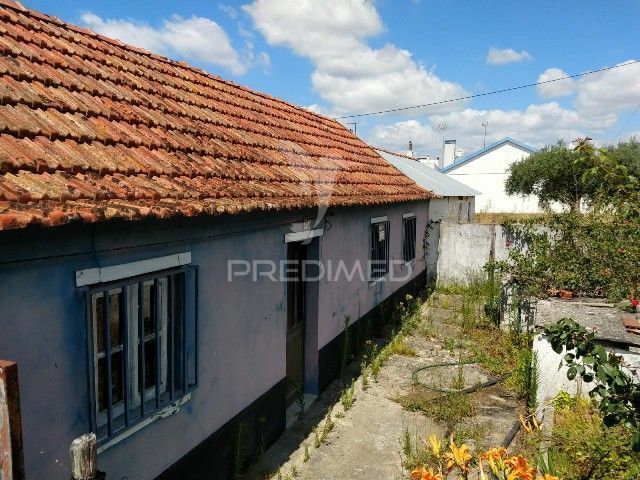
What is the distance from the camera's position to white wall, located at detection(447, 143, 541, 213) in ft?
135

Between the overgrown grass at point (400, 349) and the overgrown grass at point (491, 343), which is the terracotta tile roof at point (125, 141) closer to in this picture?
the overgrown grass at point (400, 349)

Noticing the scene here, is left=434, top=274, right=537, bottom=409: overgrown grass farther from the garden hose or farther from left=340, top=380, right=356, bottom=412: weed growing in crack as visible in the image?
left=340, top=380, right=356, bottom=412: weed growing in crack

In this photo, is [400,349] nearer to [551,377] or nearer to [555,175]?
[551,377]

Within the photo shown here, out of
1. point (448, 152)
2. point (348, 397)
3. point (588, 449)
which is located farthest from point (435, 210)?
point (448, 152)

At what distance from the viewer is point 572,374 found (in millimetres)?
2807

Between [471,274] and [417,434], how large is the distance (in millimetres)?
8639

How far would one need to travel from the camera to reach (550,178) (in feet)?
105

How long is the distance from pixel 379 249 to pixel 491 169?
36.0 meters

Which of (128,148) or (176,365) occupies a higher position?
(128,148)

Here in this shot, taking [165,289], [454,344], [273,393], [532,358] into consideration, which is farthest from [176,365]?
[454,344]

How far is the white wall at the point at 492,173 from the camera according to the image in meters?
41.1

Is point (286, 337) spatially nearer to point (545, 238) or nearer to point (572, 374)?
point (572, 374)

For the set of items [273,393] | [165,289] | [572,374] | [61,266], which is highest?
[61,266]

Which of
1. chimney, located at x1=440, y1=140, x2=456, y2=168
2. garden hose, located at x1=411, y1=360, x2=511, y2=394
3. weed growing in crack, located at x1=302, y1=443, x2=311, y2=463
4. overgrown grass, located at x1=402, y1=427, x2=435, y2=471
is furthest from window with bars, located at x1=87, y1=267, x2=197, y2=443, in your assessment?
chimney, located at x1=440, y1=140, x2=456, y2=168
